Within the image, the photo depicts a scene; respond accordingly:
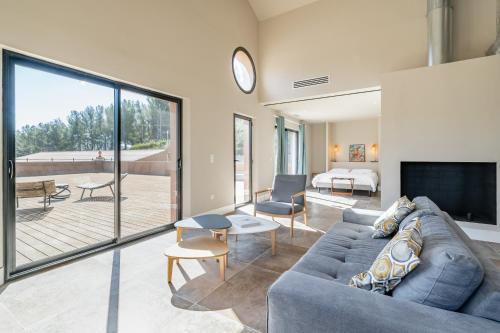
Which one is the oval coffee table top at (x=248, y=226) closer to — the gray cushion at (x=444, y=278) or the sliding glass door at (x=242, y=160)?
the gray cushion at (x=444, y=278)

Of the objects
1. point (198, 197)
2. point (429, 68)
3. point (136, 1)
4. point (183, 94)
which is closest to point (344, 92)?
point (429, 68)

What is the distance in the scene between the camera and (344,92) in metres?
5.05

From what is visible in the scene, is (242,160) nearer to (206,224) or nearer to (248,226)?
(248,226)

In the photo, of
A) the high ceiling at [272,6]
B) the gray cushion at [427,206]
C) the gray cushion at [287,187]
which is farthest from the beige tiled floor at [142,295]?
the high ceiling at [272,6]

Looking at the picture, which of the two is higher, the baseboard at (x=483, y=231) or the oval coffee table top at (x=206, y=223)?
the oval coffee table top at (x=206, y=223)

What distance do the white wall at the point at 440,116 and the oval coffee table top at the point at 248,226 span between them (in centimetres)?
244

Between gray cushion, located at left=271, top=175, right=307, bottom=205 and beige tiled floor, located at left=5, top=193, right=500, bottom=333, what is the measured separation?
48.9 inches

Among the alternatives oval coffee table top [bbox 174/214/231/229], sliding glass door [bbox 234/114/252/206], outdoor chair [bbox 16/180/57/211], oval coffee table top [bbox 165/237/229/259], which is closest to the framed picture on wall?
sliding glass door [bbox 234/114/252/206]

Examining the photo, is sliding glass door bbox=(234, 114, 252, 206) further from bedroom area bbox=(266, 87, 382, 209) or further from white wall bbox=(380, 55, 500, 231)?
white wall bbox=(380, 55, 500, 231)

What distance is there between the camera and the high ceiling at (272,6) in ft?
17.7

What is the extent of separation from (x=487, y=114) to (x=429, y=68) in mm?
1015

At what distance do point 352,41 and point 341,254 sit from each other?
4.44 metres

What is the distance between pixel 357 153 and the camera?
910cm

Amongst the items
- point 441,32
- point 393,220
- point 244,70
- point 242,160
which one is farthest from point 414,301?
point 244,70
